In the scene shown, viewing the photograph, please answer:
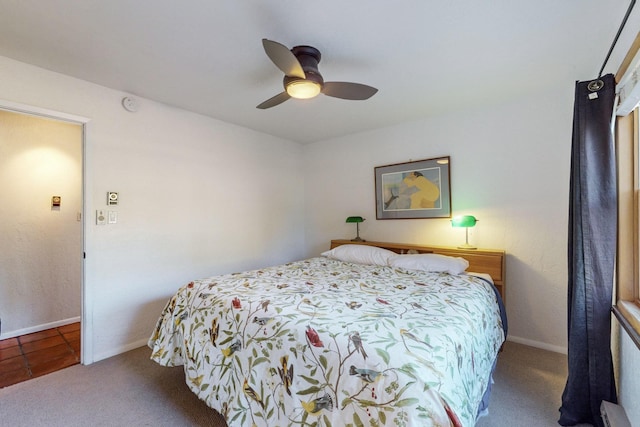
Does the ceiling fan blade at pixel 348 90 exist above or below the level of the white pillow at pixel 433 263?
above

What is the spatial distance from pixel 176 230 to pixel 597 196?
3.30 metres

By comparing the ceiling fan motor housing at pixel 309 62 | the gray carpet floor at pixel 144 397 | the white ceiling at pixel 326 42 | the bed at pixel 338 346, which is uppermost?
the white ceiling at pixel 326 42

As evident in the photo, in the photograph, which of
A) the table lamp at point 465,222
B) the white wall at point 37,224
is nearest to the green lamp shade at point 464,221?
the table lamp at point 465,222

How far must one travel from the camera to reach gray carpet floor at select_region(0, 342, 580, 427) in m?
1.67

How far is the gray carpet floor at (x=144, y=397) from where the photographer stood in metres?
1.67

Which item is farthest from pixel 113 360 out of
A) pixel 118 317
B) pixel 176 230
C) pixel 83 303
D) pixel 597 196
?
pixel 597 196

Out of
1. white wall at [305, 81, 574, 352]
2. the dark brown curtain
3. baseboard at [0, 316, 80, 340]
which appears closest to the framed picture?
white wall at [305, 81, 574, 352]

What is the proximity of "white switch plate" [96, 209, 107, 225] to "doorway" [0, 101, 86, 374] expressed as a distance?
3.58 feet

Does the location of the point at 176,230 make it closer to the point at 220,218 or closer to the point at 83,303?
the point at 220,218

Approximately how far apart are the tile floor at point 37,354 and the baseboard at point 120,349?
0.18 meters

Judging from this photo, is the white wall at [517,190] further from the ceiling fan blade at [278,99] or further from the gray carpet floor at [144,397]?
the ceiling fan blade at [278,99]

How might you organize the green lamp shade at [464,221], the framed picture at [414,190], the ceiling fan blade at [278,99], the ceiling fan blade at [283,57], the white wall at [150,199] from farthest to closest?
the framed picture at [414,190]
the green lamp shade at [464,221]
the white wall at [150,199]
the ceiling fan blade at [278,99]
the ceiling fan blade at [283,57]

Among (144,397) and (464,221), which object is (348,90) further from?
(144,397)

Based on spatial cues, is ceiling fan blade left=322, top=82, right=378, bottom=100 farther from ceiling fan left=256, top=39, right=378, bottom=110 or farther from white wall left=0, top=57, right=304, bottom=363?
white wall left=0, top=57, right=304, bottom=363
